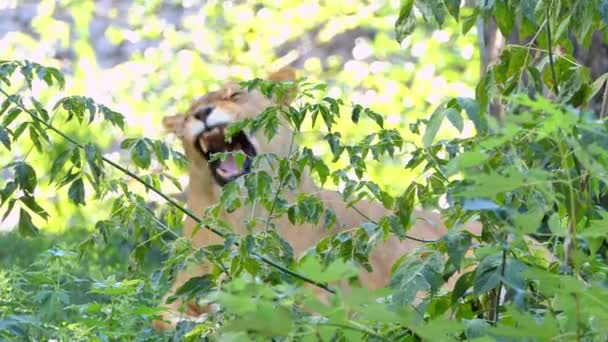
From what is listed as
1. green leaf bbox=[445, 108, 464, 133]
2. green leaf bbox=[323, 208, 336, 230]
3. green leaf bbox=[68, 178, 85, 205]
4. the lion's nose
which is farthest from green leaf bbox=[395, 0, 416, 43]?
the lion's nose

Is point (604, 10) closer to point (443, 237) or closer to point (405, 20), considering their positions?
point (405, 20)

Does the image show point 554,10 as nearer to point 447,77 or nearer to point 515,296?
point 515,296

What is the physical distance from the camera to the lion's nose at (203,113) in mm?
4969

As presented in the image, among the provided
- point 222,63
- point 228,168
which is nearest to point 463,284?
point 228,168

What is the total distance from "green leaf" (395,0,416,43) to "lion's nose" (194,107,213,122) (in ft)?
8.50

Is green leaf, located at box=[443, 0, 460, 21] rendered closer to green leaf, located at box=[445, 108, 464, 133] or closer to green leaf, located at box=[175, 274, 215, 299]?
green leaf, located at box=[445, 108, 464, 133]

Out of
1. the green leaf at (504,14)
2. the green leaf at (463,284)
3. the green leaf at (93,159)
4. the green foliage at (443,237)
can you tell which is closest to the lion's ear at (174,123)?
the green foliage at (443,237)

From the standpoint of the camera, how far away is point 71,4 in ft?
31.2

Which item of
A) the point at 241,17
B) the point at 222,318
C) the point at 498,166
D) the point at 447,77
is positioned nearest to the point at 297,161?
the point at 222,318

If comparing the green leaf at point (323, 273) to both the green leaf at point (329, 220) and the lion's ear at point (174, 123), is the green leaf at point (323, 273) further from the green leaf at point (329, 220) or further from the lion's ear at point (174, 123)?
the lion's ear at point (174, 123)

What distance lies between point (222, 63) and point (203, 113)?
3.70 meters

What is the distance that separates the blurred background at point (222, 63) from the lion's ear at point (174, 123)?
207 cm

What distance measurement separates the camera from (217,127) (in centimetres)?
495

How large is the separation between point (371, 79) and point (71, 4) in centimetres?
258
